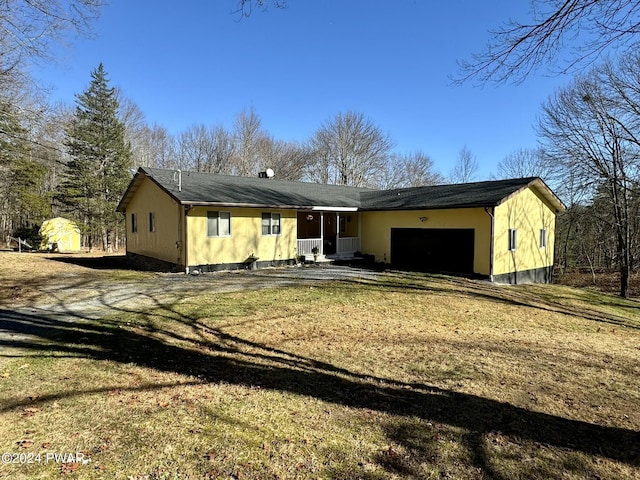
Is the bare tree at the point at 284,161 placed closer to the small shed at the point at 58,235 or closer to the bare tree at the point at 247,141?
the bare tree at the point at 247,141

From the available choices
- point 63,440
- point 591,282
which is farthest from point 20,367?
point 591,282

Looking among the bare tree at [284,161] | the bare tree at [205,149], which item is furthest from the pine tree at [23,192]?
the bare tree at [284,161]

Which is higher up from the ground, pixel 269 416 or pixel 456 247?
pixel 456 247

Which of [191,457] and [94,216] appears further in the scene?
[94,216]

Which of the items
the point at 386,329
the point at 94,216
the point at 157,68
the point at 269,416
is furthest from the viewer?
the point at 94,216

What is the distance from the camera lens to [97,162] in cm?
2689

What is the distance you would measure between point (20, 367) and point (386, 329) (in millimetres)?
5561

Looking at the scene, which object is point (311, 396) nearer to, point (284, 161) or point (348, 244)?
point (348, 244)

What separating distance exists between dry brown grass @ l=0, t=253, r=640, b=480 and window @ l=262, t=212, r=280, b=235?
7.33 metres

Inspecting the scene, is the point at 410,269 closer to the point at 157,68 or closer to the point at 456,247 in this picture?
the point at 456,247

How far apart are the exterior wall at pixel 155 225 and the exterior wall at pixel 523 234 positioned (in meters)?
11.7

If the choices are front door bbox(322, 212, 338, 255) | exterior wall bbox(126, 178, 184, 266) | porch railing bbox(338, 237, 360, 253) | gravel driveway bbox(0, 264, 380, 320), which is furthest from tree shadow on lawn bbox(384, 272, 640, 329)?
exterior wall bbox(126, 178, 184, 266)

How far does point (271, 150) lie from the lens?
3650 cm

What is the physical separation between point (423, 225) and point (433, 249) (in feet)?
3.53
